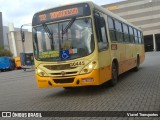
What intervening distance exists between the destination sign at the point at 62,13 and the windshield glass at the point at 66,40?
0.21 meters

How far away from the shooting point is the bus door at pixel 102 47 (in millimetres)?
10508

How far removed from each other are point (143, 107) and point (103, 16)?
195 inches

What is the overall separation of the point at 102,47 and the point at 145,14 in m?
95.3

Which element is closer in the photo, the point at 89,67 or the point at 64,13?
the point at 89,67

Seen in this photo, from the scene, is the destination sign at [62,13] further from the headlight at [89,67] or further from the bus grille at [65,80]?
the bus grille at [65,80]

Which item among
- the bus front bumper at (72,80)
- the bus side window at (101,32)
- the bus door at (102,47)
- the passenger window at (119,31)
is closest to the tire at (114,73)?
the bus door at (102,47)

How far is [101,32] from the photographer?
35.8ft

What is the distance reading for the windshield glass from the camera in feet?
33.8

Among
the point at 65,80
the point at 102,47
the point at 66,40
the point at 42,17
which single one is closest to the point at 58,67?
the point at 65,80

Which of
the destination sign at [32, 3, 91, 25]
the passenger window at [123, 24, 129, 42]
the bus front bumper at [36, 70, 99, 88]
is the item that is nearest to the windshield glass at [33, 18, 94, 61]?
the destination sign at [32, 3, 91, 25]

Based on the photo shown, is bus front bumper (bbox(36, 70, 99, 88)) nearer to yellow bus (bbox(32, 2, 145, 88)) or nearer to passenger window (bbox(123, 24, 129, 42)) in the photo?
yellow bus (bbox(32, 2, 145, 88))

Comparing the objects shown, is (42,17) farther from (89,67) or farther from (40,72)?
(89,67)

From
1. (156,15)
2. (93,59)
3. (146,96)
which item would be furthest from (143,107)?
(156,15)

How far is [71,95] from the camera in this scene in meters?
10.9
